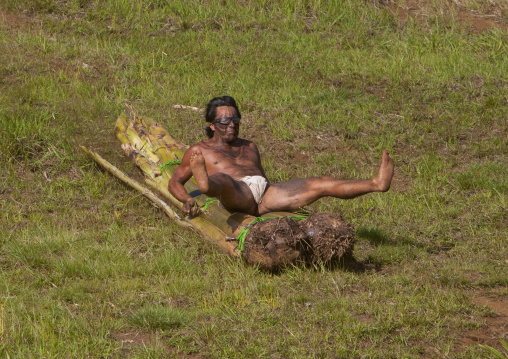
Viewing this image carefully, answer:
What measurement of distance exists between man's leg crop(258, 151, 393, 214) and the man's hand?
588 mm

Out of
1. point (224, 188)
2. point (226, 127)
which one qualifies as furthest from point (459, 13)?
point (224, 188)

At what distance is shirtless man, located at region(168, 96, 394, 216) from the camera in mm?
5613

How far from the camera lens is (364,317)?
4715 millimetres

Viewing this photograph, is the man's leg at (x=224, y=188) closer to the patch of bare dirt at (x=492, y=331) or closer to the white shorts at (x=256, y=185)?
the white shorts at (x=256, y=185)

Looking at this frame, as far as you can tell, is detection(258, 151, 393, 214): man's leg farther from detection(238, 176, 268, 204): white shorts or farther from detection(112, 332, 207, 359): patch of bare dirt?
detection(112, 332, 207, 359): patch of bare dirt

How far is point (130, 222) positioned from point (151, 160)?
82 centimetres

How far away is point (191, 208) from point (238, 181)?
484 mm

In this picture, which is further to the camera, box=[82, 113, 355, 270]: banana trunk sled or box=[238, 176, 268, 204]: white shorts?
box=[238, 176, 268, 204]: white shorts

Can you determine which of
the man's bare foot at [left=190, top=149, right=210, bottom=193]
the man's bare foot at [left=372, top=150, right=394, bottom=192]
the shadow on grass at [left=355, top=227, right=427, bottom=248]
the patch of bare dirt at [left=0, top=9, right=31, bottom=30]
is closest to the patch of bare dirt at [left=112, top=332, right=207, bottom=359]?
the man's bare foot at [left=190, top=149, right=210, bottom=193]

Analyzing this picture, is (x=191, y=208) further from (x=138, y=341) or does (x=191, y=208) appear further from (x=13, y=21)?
(x=13, y=21)

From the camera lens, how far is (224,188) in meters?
5.77

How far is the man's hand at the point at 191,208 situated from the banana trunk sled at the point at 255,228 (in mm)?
105

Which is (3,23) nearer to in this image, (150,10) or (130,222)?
(150,10)

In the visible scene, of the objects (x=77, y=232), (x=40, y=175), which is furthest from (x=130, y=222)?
(x=40, y=175)
